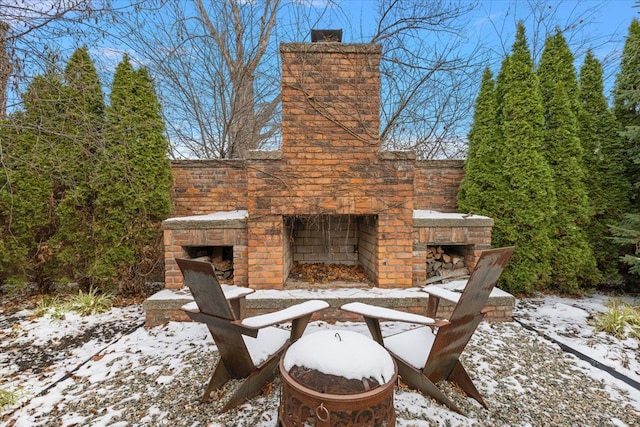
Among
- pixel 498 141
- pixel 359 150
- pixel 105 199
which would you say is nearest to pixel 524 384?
pixel 359 150

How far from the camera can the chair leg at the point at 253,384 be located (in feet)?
6.71

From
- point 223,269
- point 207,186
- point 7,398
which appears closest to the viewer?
point 7,398

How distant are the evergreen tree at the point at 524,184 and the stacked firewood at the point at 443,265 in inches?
33.7

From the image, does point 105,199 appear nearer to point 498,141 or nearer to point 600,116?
point 498,141

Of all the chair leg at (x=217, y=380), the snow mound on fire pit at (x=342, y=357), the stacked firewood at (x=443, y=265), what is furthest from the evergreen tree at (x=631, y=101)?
the chair leg at (x=217, y=380)

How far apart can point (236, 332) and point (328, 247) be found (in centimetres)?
310

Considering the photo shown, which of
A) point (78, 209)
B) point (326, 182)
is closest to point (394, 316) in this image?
point (326, 182)

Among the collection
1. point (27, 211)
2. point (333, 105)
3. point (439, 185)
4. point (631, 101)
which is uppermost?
point (631, 101)

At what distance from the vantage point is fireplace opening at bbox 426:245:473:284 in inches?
163

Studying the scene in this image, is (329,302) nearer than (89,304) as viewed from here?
Yes

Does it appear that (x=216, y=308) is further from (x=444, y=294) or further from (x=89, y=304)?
(x=89, y=304)

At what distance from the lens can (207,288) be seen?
1904 millimetres

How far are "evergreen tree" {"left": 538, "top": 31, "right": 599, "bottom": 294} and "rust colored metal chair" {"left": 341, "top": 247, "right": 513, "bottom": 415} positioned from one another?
3.41m

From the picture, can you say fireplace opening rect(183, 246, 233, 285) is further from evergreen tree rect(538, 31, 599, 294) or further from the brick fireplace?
evergreen tree rect(538, 31, 599, 294)
